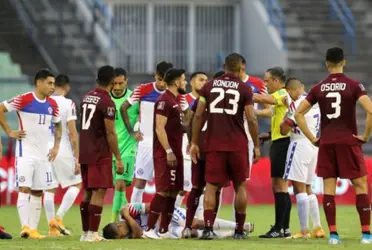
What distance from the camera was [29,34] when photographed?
1359 inches

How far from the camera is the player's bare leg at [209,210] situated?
1628cm

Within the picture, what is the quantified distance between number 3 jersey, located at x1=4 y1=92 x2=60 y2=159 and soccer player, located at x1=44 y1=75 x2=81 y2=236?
1.03m

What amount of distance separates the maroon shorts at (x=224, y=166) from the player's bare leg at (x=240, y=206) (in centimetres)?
10

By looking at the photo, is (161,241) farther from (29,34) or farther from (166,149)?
(29,34)

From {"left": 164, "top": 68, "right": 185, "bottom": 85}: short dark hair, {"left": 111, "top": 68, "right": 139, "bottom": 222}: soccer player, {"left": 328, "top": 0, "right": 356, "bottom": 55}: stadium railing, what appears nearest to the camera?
{"left": 164, "top": 68, "right": 185, "bottom": 85}: short dark hair

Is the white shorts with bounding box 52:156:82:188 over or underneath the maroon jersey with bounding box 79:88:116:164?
underneath

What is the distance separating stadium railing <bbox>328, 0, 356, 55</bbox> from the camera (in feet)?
120

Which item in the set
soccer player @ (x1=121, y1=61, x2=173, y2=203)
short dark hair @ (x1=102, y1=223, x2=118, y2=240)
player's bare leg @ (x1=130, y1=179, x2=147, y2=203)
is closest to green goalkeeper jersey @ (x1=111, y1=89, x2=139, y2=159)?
soccer player @ (x1=121, y1=61, x2=173, y2=203)

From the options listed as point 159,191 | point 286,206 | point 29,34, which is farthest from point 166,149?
point 29,34

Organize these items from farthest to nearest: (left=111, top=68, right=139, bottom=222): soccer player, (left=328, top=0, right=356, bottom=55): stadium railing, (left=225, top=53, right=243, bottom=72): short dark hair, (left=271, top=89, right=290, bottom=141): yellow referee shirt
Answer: (left=328, top=0, right=356, bottom=55): stadium railing < (left=111, top=68, right=139, bottom=222): soccer player < (left=271, top=89, right=290, bottom=141): yellow referee shirt < (left=225, top=53, right=243, bottom=72): short dark hair

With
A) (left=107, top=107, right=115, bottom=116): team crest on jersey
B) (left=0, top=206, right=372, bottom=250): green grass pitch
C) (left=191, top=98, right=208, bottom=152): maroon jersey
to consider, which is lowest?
(left=0, top=206, right=372, bottom=250): green grass pitch

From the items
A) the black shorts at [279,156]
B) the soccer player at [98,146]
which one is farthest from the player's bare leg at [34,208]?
the black shorts at [279,156]

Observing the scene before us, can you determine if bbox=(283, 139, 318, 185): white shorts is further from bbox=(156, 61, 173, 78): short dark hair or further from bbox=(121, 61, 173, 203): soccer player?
bbox=(121, 61, 173, 203): soccer player

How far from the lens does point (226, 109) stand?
53.3 ft
